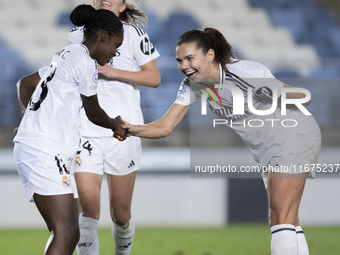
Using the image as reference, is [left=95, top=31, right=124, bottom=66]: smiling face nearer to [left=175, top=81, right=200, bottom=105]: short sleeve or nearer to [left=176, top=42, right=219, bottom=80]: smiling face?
[left=176, top=42, right=219, bottom=80]: smiling face

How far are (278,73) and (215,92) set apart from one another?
10.8 ft

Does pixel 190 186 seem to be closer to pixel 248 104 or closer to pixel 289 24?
pixel 248 104

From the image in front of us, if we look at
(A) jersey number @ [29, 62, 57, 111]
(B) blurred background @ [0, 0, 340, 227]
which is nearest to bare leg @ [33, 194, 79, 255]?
(A) jersey number @ [29, 62, 57, 111]

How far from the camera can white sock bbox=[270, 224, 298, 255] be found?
7.11ft

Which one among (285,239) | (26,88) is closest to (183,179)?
(285,239)

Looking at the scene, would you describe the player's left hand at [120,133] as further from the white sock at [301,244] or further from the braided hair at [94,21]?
the white sock at [301,244]

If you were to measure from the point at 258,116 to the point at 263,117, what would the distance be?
33 mm

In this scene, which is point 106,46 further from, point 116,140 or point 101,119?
point 116,140

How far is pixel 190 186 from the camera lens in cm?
431

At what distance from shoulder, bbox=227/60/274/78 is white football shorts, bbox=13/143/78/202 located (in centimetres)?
100

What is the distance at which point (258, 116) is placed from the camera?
2.40 m

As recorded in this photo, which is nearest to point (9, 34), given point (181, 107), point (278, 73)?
point (278, 73)

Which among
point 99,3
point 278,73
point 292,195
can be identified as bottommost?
point 292,195

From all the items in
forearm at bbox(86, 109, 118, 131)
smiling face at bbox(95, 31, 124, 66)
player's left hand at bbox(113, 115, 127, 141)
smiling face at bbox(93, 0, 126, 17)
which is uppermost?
smiling face at bbox(93, 0, 126, 17)
